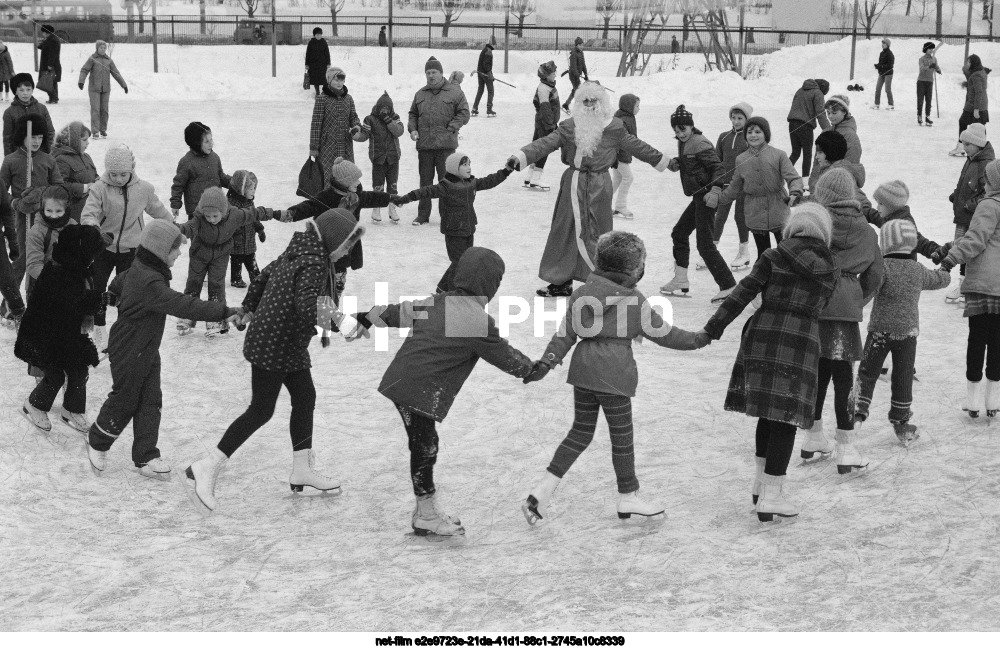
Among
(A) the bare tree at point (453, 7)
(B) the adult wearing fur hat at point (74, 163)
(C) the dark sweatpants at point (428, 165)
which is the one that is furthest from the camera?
(A) the bare tree at point (453, 7)

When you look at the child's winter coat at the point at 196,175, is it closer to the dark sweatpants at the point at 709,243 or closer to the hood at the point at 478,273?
the dark sweatpants at the point at 709,243

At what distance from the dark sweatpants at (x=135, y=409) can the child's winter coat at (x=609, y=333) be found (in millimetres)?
2131

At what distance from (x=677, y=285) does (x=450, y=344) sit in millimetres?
5187

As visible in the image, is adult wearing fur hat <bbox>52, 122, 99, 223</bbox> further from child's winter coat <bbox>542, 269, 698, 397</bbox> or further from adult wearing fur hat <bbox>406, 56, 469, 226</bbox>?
child's winter coat <bbox>542, 269, 698, 397</bbox>

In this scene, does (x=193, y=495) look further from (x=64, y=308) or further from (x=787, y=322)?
(x=787, y=322)

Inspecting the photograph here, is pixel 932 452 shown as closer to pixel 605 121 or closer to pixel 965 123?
pixel 605 121

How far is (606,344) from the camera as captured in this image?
214 inches

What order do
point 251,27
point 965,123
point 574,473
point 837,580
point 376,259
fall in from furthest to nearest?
1. point 251,27
2. point 965,123
3. point 376,259
4. point 574,473
5. point 837,580

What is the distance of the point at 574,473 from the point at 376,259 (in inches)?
200

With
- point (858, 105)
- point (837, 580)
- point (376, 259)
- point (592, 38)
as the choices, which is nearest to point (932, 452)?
point (837, 580)

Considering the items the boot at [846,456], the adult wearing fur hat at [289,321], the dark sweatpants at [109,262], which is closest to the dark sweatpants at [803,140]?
the boot at [846,456]

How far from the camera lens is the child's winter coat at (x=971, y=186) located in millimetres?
8578

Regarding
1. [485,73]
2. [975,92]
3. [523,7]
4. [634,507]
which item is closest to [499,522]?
[634,507]

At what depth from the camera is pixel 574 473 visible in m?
6.47
